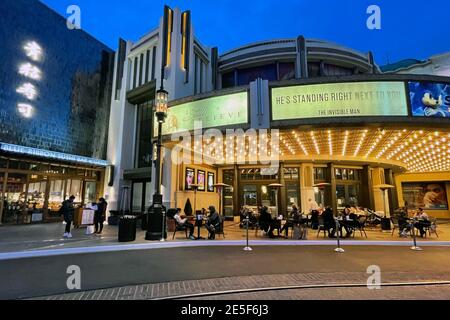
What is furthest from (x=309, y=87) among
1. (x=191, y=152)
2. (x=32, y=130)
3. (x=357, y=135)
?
(x=32, y=130)

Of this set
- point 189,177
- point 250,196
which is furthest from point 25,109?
point 250,196

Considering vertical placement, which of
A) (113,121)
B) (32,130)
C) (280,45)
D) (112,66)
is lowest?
(32,130)

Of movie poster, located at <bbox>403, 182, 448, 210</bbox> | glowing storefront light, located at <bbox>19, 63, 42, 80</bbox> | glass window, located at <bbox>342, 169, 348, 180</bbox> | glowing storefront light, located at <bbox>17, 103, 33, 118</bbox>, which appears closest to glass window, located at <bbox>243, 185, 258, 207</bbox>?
glass window, located at <bbox>342, 169, 348, 180</bbox>

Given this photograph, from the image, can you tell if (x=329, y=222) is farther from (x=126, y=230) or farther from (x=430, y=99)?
(x=126, y=230)

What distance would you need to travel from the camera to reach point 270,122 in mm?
10062

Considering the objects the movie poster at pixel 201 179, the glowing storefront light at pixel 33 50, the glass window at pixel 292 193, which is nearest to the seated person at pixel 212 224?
the movie poster at pixel 201 179

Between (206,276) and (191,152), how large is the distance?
1021 cm

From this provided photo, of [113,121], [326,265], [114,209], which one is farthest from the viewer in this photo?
[113,121]

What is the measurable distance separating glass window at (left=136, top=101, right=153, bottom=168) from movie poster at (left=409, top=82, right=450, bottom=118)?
15.2 meters

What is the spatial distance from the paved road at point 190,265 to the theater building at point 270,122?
15.8ft

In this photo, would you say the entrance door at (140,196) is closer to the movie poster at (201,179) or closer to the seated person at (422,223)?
the movie poster at (201,179)

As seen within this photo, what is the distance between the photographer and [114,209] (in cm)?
1698

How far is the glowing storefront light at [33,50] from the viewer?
1480cm
